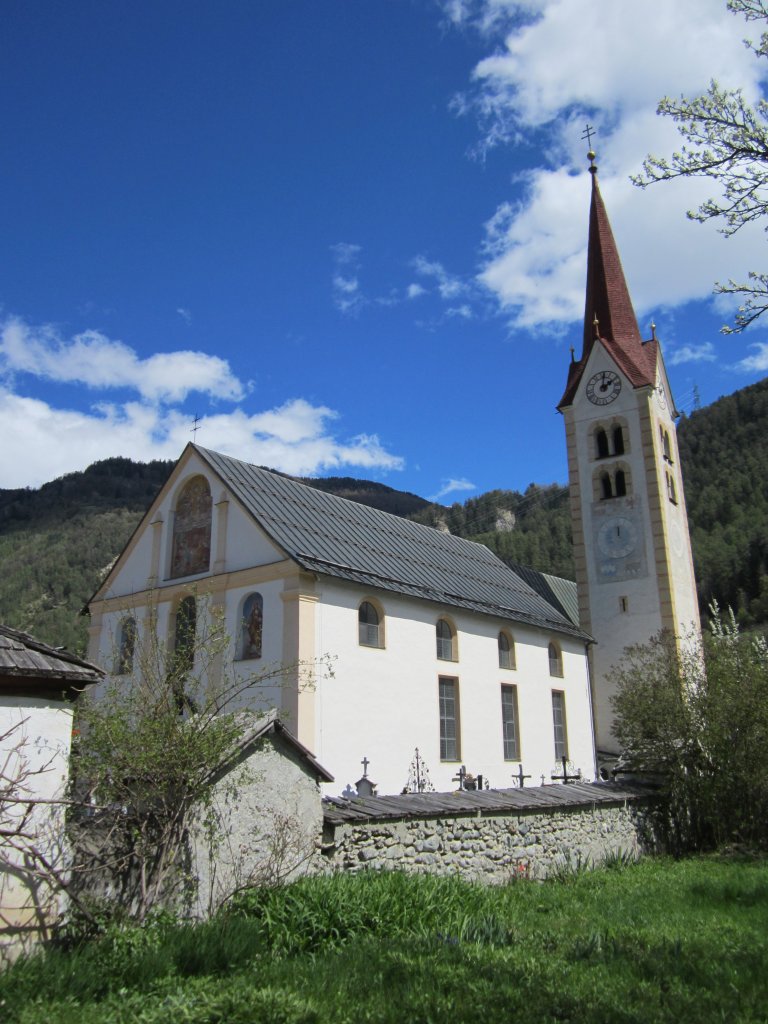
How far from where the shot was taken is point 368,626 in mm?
20703

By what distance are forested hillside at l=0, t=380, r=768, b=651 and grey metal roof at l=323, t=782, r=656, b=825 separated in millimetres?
41313

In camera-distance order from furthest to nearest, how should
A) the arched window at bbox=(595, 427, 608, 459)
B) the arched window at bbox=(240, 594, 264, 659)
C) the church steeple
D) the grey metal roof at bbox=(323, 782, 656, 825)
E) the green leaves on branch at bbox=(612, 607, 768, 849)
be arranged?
the church steeple, the arched window at bbox=(595, 427, 608, 459), the arched window at bbox=(240, 594, 264, 659), the green leaves on branch at bbox=(612, 607, 768, 849), the grey metal roof at bbox=(323, 782, 656, 825)

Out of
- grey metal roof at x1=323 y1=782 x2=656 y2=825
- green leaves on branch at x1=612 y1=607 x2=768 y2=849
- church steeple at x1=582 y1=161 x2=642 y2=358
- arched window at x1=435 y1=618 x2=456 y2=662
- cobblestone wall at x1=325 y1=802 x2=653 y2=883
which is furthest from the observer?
church steeple at x1=582 y1=161 x2=642 y2=358

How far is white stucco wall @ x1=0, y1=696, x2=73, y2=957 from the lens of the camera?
28.7 ft

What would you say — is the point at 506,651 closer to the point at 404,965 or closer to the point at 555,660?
the point at 555,660

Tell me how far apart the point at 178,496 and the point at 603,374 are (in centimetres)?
1851

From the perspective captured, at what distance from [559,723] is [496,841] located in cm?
1456

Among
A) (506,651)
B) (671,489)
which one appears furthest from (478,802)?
(671,489)

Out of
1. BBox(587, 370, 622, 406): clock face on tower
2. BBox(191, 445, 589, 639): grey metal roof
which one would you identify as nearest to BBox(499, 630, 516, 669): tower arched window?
BBox(191, 445, 589, 639): grey metal roof

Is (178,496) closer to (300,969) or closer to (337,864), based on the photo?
(337,864)

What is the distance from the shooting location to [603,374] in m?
33.8

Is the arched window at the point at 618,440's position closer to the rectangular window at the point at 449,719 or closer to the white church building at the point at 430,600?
the white church building at the point at 430,600

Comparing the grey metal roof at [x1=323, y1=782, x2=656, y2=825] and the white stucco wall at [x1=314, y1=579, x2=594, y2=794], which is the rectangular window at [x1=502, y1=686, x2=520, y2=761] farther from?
the grey metal roof at [x1=323, y1=782, x2=656, y2=825]

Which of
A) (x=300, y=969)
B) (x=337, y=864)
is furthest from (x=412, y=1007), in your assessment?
(x=337, y=864)
